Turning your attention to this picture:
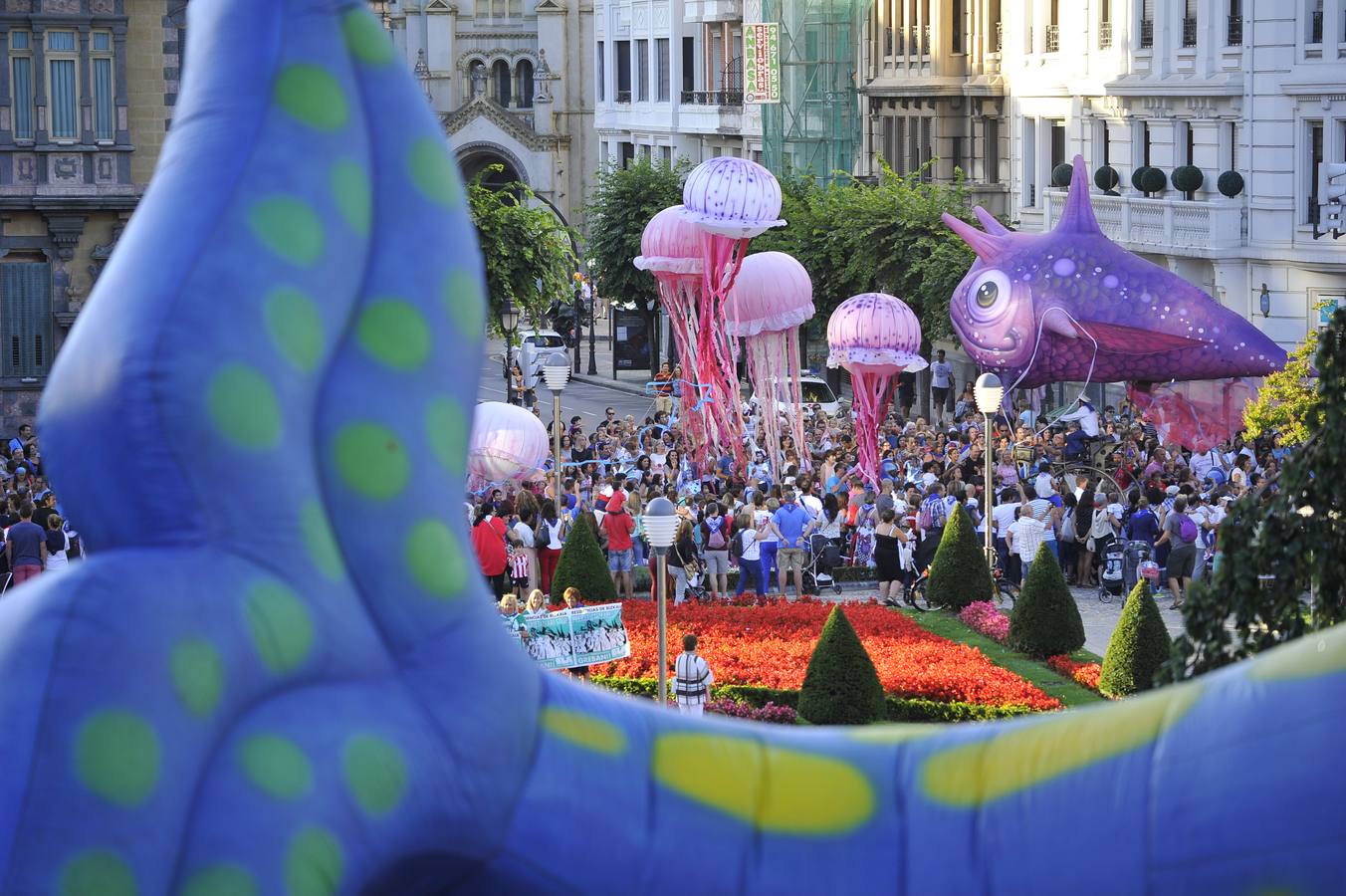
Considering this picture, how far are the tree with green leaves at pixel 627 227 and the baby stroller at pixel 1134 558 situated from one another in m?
29.8

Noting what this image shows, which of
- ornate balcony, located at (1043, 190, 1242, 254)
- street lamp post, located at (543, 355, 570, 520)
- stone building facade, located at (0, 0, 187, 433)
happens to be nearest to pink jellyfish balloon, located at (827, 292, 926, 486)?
street lamp post, located at (543, 355, 570, 520)

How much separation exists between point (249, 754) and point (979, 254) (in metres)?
29.8

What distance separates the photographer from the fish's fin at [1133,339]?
109 feet

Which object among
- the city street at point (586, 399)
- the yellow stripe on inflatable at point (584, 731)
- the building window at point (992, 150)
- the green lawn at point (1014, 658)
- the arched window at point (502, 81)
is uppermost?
the arched window at point (502, 81)

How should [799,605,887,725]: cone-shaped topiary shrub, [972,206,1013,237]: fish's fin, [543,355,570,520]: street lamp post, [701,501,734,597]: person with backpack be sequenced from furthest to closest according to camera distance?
1. [972,206,1013,237]: fish's fin
2. [543,355,570,520]: street lamp post
3. [701,501,734,597]: person with backpack
4. [799,605,887,725]: cone-shaped topiary shrub

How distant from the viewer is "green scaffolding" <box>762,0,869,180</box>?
58.7 meters

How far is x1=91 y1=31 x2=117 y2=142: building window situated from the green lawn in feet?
68.5

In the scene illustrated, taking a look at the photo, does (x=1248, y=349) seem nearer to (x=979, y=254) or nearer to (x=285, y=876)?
(x=979, y=254)

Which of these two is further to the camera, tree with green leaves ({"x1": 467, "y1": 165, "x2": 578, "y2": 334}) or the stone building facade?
tree with green leaves ({"x1": 467, "y1": 165, "x2": 578, "y2": 334})

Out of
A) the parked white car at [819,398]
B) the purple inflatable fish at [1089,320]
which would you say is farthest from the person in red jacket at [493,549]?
the parked white car at [819,398]

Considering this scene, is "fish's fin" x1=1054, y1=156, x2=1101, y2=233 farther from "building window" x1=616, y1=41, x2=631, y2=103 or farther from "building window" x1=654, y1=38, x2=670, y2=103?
"building window" x1=616, y1=41, x2=631, y2=103

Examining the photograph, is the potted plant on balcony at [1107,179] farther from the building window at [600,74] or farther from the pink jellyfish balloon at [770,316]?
the building window at [600,74]

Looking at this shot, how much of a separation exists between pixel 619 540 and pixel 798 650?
14.1ft

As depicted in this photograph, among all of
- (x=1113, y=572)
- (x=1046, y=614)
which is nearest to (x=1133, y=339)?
(x=1113, y=572)
